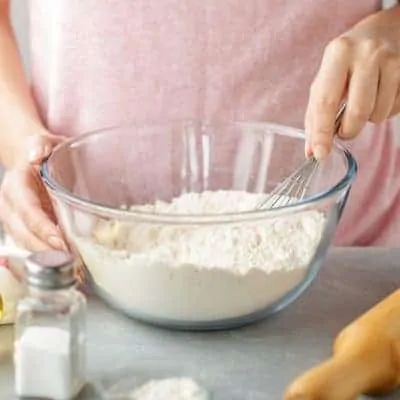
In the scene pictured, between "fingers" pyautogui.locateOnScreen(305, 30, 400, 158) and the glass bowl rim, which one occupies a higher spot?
"fingers" pyautogui.locateOnScreen(305, 30, 400, 158)

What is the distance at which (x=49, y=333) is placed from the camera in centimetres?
76

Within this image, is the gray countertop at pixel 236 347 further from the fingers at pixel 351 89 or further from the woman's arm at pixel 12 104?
the woman's arm at pixel 12 104

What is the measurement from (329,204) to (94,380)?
212mm

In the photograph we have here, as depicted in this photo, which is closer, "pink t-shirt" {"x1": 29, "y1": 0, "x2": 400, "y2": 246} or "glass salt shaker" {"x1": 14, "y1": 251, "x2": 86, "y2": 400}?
"glass salt shaker" {"x1": 14, "y1": 251, "x2": 86, "y2": 400}

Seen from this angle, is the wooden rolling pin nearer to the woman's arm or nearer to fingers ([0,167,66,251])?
fingers ([0,167,66,251])

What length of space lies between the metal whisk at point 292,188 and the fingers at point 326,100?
0.14 ft

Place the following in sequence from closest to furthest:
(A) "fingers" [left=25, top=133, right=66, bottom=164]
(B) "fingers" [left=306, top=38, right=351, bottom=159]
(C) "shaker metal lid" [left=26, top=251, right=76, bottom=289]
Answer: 1. (C) "shaker metal lid" [left=26, top=251, right=76, bottom=289]
2. (B) "fingers" [left=306, top=38, right=351, bottom=159]
3. (A) "fingers" [left=25, top=133, right=66, bottom=164]

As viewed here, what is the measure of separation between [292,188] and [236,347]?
0.54 feet

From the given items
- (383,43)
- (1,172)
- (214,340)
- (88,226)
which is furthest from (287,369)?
(1,172)

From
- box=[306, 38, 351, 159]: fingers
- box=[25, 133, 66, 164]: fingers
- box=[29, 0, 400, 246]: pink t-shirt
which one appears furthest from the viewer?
box=[29, 0, 400, 246]: pink t-shirt

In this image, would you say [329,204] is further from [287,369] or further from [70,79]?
[70,79]

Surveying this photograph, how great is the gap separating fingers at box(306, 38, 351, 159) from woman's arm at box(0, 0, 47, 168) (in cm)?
31

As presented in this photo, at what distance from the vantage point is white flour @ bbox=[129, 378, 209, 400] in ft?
2.53

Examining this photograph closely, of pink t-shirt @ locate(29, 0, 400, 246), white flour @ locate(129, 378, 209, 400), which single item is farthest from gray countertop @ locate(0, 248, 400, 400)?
pink t-shirt @ locate(29, 0, 400, 246)
